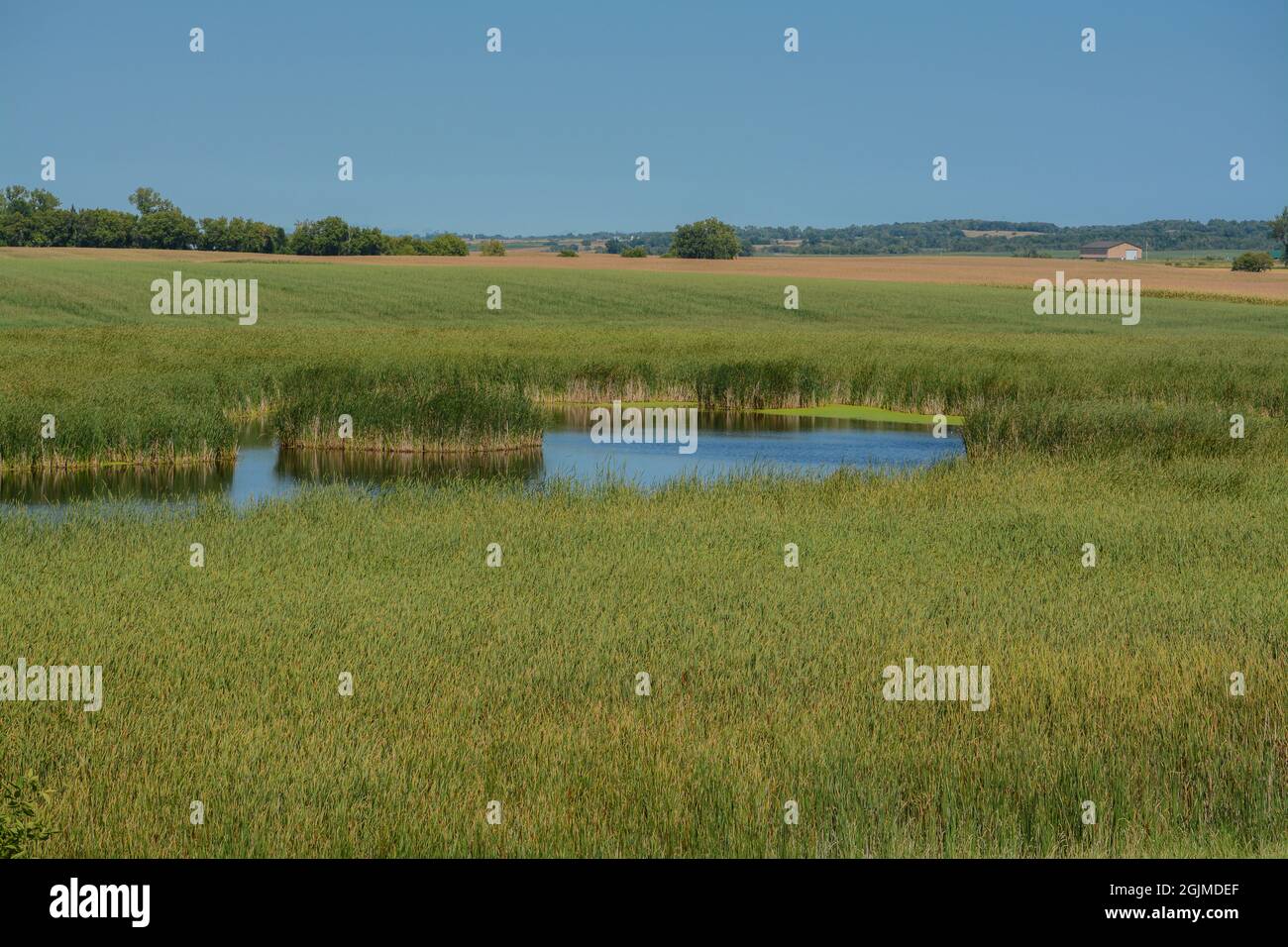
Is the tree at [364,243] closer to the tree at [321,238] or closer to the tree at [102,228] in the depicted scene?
the tree at [321,238]

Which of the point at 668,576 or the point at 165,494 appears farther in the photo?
the point at 165,494

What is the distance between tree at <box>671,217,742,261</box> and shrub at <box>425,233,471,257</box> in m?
21.1

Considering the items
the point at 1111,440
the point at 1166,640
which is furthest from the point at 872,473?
the point at 1166,640

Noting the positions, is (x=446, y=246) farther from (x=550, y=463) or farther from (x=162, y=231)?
(x=550, y=463)

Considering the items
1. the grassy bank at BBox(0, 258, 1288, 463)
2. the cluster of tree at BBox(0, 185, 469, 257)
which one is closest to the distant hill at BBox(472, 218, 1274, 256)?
the cluster of tree at BBox(0, 185, 469, 257)

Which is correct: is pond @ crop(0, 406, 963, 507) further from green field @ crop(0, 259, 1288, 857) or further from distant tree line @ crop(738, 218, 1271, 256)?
distant tree line @ crop(738, 218, 1271, 256)

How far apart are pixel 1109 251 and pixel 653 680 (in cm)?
16483

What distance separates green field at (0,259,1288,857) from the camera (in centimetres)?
736

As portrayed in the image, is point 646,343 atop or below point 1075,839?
atop

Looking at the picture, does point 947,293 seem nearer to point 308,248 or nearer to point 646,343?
point 646,343

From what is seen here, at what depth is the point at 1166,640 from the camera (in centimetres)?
1122

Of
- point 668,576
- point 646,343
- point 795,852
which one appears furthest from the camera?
point 646,343
